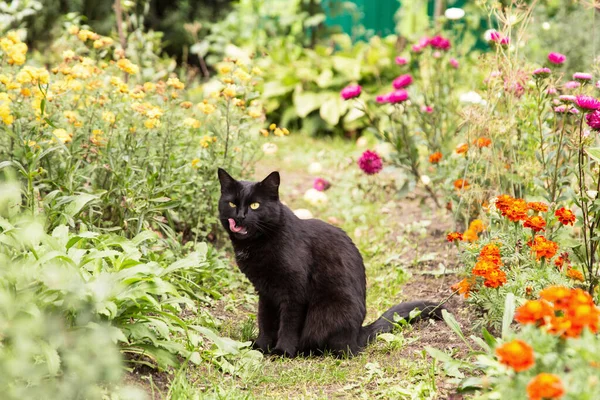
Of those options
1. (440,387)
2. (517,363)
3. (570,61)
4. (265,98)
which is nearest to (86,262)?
(440,387)

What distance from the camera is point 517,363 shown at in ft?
6.31

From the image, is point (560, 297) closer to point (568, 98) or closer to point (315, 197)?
point (568, 98)

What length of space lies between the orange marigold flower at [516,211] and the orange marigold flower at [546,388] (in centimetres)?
143

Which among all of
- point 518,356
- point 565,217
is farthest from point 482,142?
point 518,356

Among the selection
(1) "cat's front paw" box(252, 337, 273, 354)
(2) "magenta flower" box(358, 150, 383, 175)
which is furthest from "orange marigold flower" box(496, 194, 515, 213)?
(2) "magenta flower" box(358, 150, 383, 175)

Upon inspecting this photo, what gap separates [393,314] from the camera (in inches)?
147

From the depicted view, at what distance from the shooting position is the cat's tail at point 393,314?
12.0 ft

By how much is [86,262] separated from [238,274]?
5.31ft

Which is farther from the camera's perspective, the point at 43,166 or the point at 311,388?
the point at 43,166

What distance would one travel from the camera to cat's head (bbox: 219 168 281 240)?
346cm

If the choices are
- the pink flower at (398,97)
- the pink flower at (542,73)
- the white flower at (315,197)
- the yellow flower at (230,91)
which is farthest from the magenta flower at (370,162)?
the pink flower at (542,73)

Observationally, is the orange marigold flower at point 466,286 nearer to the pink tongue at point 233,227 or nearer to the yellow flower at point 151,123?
the pink tongue at point 233,227

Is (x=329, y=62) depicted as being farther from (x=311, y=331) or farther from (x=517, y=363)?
(x=517, y=363)

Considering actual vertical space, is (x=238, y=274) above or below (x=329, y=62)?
below
